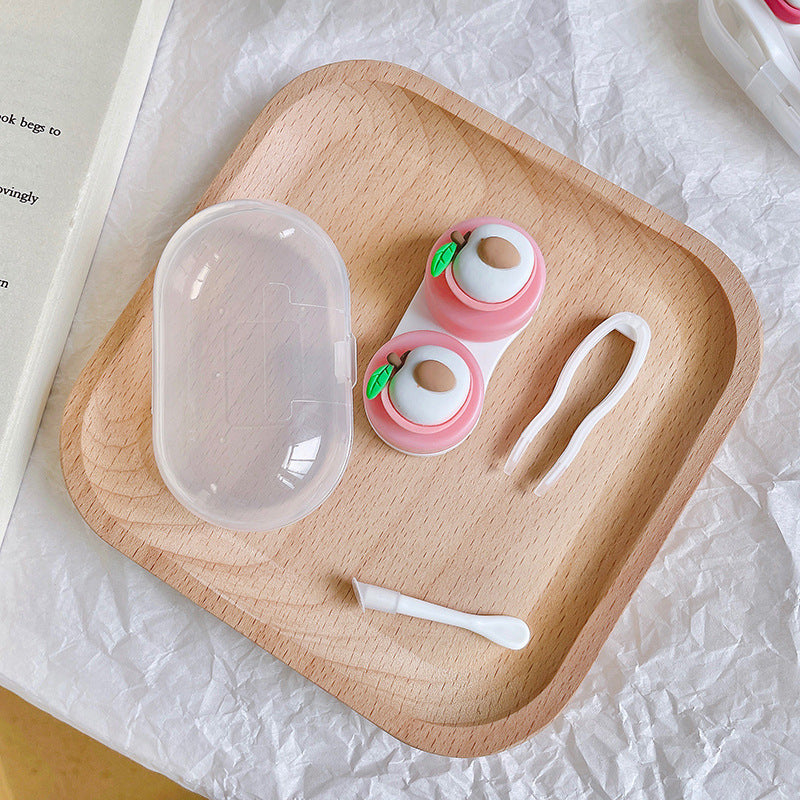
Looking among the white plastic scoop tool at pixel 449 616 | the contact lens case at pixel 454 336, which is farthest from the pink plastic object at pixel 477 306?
the white plastic scoop tool at pixel 449 616

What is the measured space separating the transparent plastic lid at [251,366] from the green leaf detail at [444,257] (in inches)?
2.5

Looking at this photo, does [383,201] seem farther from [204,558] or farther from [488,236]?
[204,558]

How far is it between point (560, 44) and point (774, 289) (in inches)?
9.9

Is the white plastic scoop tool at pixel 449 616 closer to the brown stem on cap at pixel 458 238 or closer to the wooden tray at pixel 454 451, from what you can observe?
the wooden tray at pixel 454 451

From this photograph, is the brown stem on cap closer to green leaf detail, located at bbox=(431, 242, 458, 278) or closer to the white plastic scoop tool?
green leaf detail, located at bbox=(431, 242, 458, 278)

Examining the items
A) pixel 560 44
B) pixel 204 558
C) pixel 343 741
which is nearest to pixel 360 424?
pixel 204 558

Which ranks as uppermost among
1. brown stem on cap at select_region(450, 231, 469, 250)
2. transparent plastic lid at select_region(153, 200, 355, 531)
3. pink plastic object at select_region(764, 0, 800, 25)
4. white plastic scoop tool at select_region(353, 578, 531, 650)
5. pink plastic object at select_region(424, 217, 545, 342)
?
pink plastic object at select_region(764, 0, 800, 25)

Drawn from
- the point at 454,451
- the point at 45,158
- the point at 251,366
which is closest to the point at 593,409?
the point at 454,451

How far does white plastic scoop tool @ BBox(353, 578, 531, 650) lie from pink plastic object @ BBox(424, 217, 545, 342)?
7.0 inches

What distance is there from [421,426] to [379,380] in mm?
39

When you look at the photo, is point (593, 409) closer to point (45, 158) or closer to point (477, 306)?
point (477, 306)

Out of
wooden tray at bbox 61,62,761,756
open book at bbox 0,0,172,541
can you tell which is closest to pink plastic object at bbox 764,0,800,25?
wooden tray at bbox 61,62,761,756

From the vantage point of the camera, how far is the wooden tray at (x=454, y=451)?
0.51 meters

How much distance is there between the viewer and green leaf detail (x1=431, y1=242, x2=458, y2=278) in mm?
503
